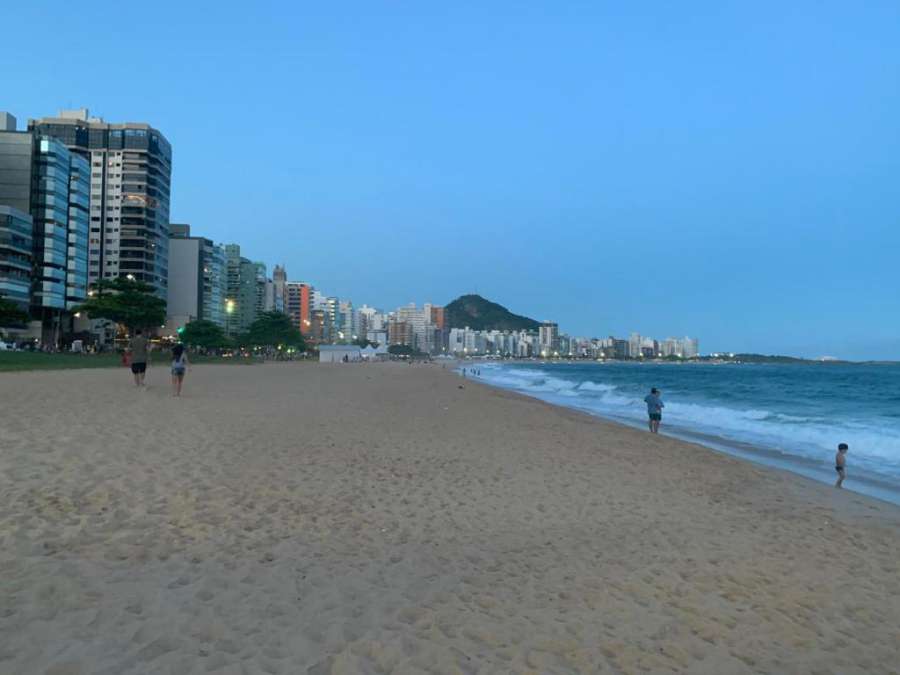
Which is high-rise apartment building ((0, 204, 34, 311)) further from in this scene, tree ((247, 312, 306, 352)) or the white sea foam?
the white sea foam

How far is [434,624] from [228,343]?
84.4 metres

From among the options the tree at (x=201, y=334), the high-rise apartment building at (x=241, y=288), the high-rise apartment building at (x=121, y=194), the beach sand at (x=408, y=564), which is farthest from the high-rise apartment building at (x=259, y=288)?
the beach sand at (x=408, y=564)

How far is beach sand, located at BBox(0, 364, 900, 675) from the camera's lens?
3.69m

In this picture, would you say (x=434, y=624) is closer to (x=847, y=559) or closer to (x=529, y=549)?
(x=529, y=549)

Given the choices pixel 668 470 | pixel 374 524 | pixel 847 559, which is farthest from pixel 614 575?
pixel 668 470

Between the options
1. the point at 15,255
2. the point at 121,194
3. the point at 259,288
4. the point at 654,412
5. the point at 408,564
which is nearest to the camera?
the point at 408,564

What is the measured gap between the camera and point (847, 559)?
20.9 feet

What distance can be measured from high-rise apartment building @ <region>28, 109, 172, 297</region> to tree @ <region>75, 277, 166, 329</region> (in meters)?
53.6

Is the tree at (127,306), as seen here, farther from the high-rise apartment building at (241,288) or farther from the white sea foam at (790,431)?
the high-rise apartment building at (241,288)

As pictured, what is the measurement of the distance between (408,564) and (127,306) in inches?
2223

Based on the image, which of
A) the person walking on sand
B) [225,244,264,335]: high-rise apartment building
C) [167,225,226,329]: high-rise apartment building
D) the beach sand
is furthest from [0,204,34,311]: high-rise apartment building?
[225,244,264,335]: high-rise apartment building

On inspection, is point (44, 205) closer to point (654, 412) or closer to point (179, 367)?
point (179, 367)

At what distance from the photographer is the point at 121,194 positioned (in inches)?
4112

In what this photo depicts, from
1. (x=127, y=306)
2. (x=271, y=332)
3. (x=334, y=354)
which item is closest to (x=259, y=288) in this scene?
(x=334, y=354)
